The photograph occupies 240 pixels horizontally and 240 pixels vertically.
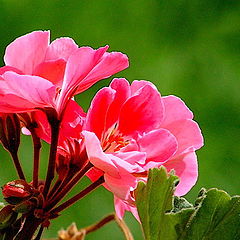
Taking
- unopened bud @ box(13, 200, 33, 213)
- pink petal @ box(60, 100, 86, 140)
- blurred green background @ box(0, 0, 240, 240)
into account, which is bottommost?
blurred green background @ box(0, 0, 240, 240)

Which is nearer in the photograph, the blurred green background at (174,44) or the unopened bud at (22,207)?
the unopened bud at (22,207)

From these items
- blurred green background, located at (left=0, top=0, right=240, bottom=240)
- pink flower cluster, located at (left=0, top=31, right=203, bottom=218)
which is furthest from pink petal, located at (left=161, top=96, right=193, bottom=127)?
blurred green background, located at (left=0, top=0, right=240, bottom=240)

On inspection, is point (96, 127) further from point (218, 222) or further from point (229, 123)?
point (229, 123)

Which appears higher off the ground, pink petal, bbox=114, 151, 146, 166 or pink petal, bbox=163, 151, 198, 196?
pink petal, bbox=114, 151, 146, 166

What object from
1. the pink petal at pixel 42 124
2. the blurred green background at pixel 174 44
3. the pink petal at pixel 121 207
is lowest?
the blurred green background at pixel 174 44

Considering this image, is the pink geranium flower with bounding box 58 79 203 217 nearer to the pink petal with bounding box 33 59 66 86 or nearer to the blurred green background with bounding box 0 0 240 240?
the pink petal with bounding box 33 59 66 86

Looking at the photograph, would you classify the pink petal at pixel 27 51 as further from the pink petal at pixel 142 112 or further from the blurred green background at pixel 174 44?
the blurred green background at pixel 174 44

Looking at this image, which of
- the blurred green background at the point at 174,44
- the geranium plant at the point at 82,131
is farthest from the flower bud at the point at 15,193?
the blurred green background at the point at 174,44
